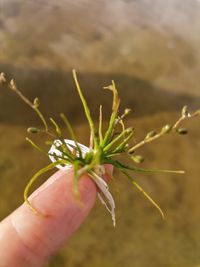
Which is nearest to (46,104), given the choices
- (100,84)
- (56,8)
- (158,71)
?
(100,84)

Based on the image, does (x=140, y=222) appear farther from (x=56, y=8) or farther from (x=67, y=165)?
(x=56, y=8)

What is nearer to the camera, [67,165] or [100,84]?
[67,165]

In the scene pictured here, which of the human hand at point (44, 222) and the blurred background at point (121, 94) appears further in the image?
the blurred background at point (121, 94)

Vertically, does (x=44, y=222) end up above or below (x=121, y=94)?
above

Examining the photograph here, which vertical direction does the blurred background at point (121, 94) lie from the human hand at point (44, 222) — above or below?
below

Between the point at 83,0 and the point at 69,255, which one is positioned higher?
the point at 83,0

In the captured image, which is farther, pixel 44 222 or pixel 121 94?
pixel 121 94
